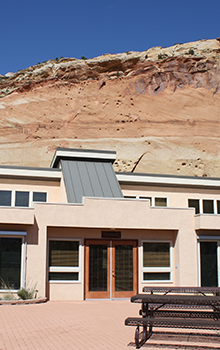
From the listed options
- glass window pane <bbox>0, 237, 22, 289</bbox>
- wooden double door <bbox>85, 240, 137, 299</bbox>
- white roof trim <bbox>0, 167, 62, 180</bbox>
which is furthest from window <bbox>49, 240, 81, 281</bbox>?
white roof trim <bbox>0, 167, 62, 180</bbox>

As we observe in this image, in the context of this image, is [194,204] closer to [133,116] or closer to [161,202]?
[161,202]

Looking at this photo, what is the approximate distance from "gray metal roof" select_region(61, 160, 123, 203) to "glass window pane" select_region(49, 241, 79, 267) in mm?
2264

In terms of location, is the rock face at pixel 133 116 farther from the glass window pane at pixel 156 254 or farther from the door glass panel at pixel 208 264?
the glass window pane at pixel 156 254

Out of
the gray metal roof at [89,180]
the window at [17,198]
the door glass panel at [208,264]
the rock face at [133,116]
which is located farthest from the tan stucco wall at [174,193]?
the rock face at [133,116]

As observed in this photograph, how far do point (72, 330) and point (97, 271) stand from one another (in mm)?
7055

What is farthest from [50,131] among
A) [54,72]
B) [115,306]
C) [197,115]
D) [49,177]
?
[115,306]

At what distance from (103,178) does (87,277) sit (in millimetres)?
5680

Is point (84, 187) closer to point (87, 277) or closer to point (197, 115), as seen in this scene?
point (87, 277)

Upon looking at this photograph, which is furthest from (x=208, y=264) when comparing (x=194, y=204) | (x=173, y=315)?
(x=173, y=315)

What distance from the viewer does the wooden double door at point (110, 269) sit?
16.2 m

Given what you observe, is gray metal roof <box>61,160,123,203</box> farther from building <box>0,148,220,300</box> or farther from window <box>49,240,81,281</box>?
window <box>49,240,81,281</box>

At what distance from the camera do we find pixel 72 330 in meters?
9.27

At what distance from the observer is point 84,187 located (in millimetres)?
19297

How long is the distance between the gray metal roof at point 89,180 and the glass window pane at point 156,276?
3.94 metres
